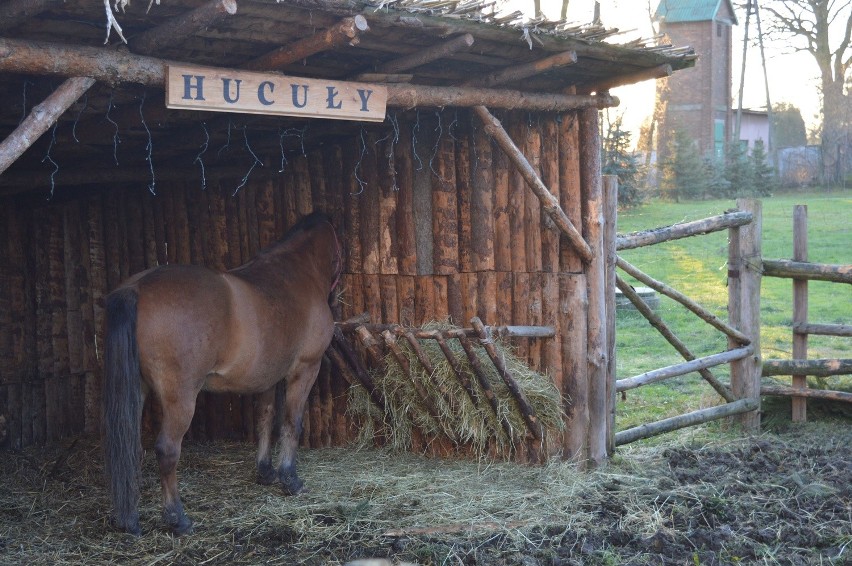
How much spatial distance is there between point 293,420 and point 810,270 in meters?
4.61

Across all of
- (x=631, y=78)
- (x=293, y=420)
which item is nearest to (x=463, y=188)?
(x=631, y=78)

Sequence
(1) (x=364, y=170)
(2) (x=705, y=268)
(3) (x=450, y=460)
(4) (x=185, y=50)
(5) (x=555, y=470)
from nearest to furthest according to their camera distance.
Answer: (4) (x=185, y=50), (5) (x=555, y=470), (3) (x=450, y=460), (1) (x=364, y=170), (2) (x=705, y=268)

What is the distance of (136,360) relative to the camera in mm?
5039

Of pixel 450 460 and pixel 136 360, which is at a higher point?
pixel 136 360

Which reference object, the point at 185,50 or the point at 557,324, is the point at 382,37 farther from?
the point at 557,324

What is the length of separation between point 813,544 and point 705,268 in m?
11.6

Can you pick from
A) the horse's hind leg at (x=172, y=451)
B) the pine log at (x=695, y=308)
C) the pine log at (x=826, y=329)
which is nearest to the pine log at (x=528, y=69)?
the pine log at (x=695, y=308)

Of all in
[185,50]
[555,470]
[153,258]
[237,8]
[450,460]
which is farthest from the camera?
[153,258]

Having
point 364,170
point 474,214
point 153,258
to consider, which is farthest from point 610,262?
point 153,258

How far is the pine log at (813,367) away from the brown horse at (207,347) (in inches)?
163

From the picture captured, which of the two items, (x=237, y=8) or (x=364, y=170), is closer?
(x=237, y=8)

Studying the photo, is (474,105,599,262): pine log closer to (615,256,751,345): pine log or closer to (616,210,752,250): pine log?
(616,210,752,250): pine log

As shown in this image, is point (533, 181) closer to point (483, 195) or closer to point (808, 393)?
point (483, 195)

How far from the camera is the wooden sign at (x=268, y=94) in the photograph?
4488 millimetres
